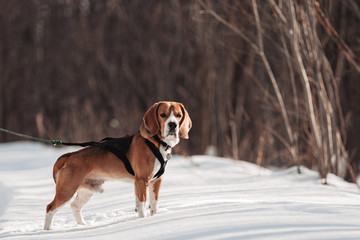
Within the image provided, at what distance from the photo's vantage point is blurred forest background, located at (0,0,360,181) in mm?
6730

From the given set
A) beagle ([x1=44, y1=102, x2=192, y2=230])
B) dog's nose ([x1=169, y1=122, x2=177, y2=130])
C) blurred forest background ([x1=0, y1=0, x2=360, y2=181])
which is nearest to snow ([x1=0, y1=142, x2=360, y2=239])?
beagle ([x1=44, y1=102, x2=192, y2=230])

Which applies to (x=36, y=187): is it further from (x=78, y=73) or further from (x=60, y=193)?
(x=78, y=73)

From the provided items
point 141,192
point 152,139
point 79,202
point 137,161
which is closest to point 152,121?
point 152,139

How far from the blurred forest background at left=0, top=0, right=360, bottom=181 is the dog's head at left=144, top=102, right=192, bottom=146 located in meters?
2.39

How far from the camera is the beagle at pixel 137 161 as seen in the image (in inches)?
164

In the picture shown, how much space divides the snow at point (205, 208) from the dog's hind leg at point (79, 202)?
3.3 inches

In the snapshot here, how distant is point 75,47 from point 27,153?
609 inches

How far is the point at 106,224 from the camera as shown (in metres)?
4.30

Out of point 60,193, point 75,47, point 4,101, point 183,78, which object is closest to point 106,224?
point 60,193

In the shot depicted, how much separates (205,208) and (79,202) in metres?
1.28

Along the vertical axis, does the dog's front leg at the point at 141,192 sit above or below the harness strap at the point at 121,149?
below

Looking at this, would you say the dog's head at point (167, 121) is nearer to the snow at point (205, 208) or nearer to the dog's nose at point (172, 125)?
the dog's nose at point (172, 125)

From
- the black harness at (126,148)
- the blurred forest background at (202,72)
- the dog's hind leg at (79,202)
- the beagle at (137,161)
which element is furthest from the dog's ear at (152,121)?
the blurred forest background at (202,72)

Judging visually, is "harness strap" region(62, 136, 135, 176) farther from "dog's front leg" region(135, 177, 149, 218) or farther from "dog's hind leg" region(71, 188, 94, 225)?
"dog's hind leg" region(71, 188, 94, 225)
